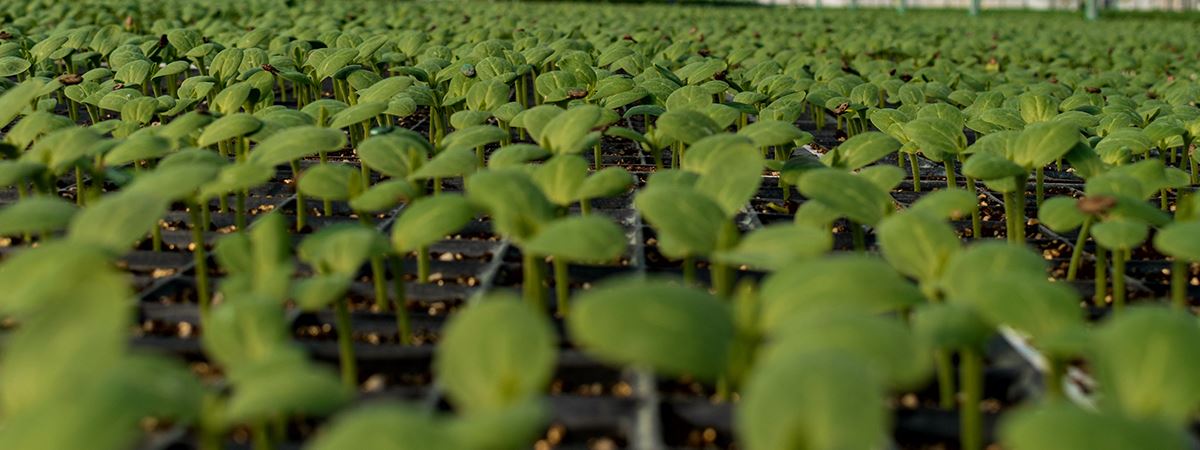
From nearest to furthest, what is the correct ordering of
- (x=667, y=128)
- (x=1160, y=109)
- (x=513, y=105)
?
(x=667, y=128) → (x=513, y=105) → (x=1160, y=109)

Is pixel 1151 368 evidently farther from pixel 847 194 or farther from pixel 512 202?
pixel 512 202

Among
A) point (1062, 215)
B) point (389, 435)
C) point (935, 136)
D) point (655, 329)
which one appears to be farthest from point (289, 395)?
point (935, 136)

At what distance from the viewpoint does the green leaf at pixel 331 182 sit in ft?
5.41

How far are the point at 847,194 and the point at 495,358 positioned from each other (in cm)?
77

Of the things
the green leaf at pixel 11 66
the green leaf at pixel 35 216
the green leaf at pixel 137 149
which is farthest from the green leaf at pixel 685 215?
the green leaf at pixel 11 66

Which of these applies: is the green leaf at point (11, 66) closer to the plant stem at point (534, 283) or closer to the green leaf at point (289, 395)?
the plant stem at point (534, 283)

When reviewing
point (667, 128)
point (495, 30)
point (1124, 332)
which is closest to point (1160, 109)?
point (667, 128)

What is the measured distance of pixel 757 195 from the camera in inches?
101

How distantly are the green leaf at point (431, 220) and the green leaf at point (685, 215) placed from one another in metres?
0.25

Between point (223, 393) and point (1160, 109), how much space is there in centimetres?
277

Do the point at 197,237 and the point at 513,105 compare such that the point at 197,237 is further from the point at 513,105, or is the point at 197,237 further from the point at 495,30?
the point at 495,30

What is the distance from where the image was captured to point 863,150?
6.79 feet

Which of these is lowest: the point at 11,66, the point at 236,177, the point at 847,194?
the point at 847,194

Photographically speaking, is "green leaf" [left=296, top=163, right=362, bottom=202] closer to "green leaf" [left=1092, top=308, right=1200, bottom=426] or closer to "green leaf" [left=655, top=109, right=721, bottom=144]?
"green leaf" [left=655, top=109, right=721, bottom=144]
